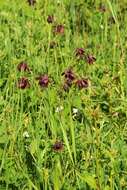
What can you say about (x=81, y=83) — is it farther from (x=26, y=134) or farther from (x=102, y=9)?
(x=102, y=9)

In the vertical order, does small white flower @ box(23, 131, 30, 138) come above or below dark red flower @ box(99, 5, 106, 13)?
below

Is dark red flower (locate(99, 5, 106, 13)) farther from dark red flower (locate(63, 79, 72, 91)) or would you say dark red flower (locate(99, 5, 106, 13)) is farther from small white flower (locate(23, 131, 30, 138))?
small white flower (locate(23, 131, 30, 138))

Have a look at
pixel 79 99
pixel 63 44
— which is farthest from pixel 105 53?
pixel 79 99

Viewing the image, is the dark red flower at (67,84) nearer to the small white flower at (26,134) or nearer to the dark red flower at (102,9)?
the small white flower at (26,134)

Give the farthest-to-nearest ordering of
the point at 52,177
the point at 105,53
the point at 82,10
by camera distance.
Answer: the point at 82,10
the point at 105,53
the point at 52,177

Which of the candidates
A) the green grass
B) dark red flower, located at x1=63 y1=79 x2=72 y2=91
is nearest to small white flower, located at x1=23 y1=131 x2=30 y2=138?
the green grass

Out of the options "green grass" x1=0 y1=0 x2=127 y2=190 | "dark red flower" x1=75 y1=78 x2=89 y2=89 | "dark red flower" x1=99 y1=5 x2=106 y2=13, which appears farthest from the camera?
"dark red flower" x1=99 y1=5 x2=106 y2=13

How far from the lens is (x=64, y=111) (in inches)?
114

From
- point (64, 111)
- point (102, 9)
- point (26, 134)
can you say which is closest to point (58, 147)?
point (26, 134)

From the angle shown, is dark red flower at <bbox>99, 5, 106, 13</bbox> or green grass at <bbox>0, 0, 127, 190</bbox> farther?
dark red flower at <bbox>99, 5, 106, 13</bbox>

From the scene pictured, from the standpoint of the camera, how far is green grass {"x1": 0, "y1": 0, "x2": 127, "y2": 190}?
7.63ft

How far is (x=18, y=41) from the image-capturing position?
4090 mm

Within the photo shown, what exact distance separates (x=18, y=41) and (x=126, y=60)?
863 millimetres

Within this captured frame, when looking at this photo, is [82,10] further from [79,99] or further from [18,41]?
[79,99]
